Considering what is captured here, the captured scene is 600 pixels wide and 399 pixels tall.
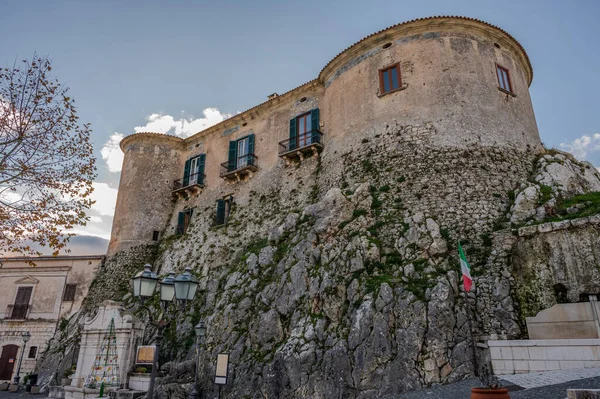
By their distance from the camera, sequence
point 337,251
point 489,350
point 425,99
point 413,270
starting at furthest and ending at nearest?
point 425,99, point 337,251, point 413,270, point 489,350

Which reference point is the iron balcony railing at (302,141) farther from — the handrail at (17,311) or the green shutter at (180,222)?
the handrail at (17,311)

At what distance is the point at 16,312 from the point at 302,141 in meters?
22.7

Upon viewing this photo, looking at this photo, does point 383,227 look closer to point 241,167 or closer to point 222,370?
point 222,370

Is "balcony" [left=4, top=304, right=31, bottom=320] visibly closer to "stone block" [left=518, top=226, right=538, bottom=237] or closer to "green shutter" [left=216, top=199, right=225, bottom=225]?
"green shutter" [left=216, top=199, right=225, bottom=225]

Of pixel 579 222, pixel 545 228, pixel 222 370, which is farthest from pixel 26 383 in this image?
pixel 579 222

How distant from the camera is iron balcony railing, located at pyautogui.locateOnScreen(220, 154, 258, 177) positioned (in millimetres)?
24047

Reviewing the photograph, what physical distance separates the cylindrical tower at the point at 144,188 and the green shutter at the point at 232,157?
17.7 ft

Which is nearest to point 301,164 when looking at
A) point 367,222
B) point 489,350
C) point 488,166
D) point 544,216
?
point 367,222

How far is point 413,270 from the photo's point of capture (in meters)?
13.9

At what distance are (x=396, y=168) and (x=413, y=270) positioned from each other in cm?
520

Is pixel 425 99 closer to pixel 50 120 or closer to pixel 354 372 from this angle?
pixel 354 372

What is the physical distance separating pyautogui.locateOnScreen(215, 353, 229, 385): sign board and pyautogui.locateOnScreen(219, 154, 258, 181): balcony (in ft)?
42.0

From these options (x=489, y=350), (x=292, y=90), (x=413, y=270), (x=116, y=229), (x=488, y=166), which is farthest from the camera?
(x=116, y=229)

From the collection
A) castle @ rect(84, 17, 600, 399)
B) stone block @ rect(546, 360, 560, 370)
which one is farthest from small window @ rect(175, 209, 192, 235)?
stone block @ rect(546, 360, 560, 370)
